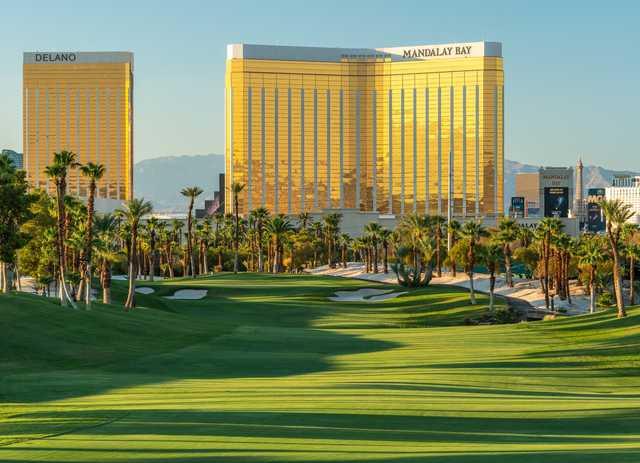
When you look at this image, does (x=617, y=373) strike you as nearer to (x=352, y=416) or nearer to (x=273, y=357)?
(x=273, y=357)

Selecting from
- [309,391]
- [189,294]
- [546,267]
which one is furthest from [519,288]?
[309,391]

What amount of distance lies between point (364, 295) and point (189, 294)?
65.3 feet

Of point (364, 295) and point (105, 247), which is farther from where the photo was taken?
point (364, 295)

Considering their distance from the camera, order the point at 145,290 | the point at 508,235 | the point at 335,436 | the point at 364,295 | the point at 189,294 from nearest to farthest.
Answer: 1. the point at 335,436
2. the point at 189,294
3. the point at 145,290
4. the point at 364,295
5. the point at 508,235

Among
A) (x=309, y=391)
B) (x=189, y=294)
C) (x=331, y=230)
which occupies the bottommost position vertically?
(x=189, y=294)

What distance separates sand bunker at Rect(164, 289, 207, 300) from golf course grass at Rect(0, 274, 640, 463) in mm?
40062

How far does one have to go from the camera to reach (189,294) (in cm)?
11294

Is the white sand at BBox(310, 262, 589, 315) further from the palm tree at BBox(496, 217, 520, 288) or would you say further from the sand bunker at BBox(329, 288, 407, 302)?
the sand bunker at BBox(329, 288, 407, 302)

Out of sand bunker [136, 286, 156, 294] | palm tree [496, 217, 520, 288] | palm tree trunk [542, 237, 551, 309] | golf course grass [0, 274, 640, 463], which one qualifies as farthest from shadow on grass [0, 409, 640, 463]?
palm tree [496, 217, 520, 288]

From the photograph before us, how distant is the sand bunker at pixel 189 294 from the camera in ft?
365

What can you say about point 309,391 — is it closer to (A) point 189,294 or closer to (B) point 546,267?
(B) point 546,267

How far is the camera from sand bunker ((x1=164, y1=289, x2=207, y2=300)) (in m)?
111

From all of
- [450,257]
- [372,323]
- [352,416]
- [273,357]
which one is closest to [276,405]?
[352,416]

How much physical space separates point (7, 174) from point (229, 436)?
50.0 m
